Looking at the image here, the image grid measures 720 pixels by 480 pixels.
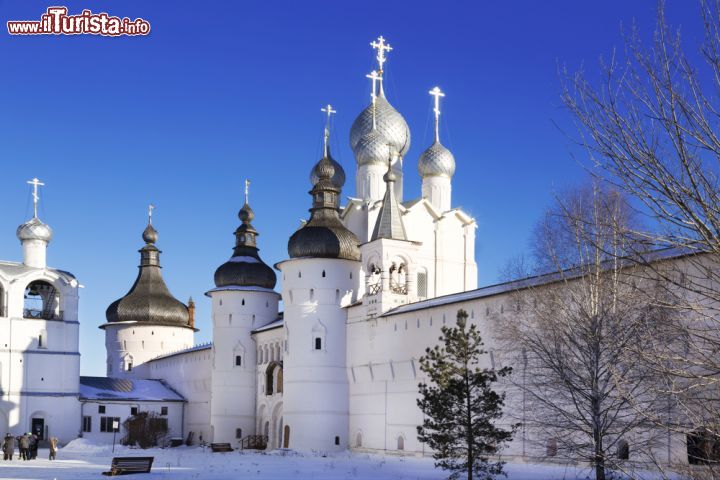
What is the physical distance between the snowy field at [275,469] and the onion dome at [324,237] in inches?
323

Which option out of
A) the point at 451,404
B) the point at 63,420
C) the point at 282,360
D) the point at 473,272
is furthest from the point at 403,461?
the point at 63,420

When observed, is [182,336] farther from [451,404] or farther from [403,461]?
[451,404]

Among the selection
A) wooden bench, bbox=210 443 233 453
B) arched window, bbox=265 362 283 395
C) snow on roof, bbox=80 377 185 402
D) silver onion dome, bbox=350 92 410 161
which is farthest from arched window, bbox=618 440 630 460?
snow on roof, bbox=80 377 185 402

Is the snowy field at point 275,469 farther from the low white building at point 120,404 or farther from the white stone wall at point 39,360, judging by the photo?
the low white building at point 120,404

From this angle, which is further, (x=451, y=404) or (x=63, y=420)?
(x=63, y=420)

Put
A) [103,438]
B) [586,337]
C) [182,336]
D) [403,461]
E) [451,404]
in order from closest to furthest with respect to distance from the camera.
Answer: [586,337]
[451,404]
[403,461]
[103,438]
[182,336]

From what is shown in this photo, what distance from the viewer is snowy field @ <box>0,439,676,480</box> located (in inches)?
869

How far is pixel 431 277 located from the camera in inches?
1622

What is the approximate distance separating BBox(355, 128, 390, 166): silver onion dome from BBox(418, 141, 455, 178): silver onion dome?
1750mm

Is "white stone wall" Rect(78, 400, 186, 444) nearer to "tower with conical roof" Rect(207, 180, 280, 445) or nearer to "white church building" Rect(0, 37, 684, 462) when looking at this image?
"white church building" Rect(0, 37, 684, 462)

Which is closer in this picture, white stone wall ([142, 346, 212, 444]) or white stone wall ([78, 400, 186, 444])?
white stone wall ([78, 400, 186, 444])

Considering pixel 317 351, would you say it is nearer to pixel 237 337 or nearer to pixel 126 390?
pixel 237 337

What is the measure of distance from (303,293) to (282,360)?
182 inches

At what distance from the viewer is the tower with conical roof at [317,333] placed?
35812mm
